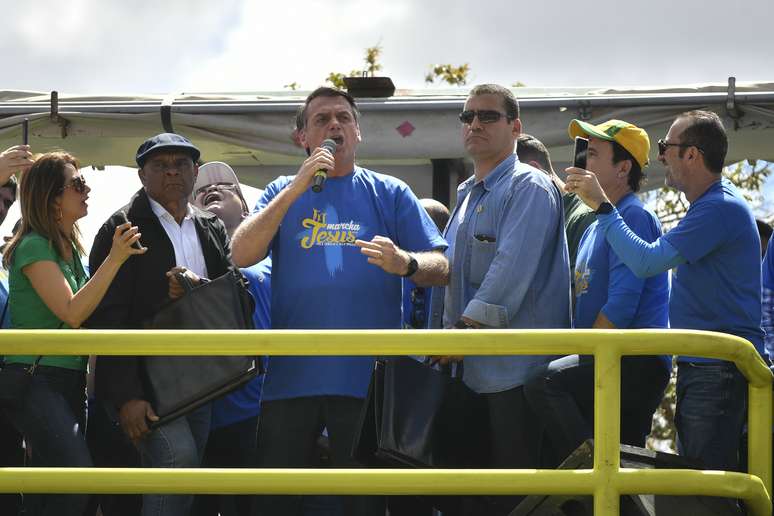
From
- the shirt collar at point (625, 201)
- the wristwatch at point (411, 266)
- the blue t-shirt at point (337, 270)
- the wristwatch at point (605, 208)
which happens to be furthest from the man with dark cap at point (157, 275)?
the shirt collar at point (625, 201)

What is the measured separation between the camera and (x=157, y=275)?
5.06 m

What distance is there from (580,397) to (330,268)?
1.10 m

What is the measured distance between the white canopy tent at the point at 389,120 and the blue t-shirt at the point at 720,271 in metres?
1.81

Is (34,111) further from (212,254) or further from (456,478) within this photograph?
(456,478)

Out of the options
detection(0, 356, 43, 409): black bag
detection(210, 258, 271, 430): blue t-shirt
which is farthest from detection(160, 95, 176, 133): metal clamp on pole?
detection(0, 356, 43, 409): black bag

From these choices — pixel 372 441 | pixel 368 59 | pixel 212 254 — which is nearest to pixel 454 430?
pixel 372 441

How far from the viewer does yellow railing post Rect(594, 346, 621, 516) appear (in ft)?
12.6

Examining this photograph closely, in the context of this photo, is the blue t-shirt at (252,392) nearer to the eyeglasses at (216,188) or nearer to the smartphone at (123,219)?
the eyeglasses at (216,188)

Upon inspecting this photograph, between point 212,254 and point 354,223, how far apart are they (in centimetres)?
66

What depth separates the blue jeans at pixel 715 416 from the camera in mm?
4551

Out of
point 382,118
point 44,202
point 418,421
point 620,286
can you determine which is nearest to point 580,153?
point 620,286

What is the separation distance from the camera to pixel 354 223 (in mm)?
5023

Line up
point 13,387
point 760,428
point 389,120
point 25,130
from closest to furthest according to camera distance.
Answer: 1. point 760,428
2. point 13,387
3. point 25,130
4. point 389,120

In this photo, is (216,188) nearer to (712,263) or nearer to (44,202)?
(44,202)
